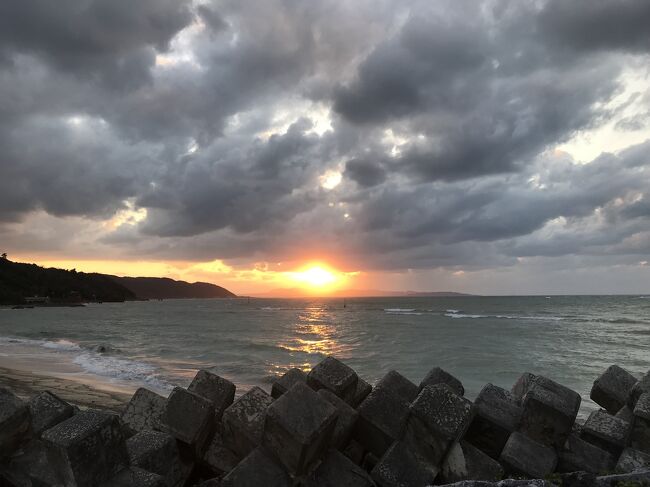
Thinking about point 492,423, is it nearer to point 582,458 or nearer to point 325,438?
point 582,458

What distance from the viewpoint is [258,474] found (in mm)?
4340

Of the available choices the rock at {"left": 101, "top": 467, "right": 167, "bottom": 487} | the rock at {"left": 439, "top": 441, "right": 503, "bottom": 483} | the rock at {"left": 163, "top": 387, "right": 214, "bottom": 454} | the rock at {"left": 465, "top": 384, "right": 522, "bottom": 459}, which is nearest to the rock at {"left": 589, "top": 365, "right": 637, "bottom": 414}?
the rock at {"left": 465, "top": 384, "right": 522, "bottom": 459}

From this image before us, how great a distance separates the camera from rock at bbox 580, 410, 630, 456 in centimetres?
546

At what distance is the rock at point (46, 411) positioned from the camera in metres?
5.00

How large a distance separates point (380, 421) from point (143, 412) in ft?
9.47

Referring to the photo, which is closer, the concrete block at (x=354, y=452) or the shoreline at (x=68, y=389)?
the concrete block at (x=354, y=452)

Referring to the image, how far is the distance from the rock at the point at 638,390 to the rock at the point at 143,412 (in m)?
5.95

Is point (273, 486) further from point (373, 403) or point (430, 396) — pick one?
point (430, 396)

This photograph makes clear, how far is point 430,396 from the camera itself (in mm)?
4840

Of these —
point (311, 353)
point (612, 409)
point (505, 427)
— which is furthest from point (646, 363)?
point (505, 427)

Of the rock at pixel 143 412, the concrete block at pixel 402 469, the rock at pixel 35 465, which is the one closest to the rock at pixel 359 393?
the concrete block at pixel 402 469

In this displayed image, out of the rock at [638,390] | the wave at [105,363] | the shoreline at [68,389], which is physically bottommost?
the wave at [105,363]

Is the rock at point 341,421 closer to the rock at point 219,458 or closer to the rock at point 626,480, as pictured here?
the rock at point 219,458

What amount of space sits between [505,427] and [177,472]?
370 centimetres
